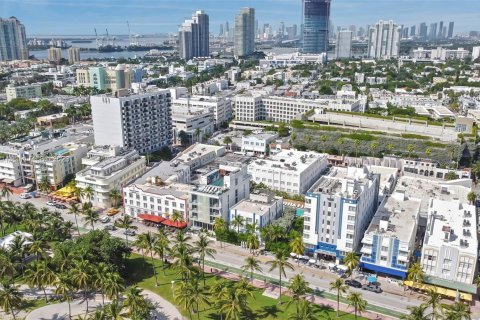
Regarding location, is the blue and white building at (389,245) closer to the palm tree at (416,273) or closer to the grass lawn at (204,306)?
the palm tree at (416,273)

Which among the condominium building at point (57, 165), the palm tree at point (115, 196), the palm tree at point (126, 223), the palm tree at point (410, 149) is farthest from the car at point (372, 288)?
the condominium building at point (57, 165)

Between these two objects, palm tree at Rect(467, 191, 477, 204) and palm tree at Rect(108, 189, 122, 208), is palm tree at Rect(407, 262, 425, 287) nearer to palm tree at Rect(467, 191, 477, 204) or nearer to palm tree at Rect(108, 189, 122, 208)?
palm tree at Rect(467, 191, 477, 204)

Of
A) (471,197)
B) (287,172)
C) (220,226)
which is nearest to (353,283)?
(220,226)

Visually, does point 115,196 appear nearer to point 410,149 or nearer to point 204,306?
point 204,306

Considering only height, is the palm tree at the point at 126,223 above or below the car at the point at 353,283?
above

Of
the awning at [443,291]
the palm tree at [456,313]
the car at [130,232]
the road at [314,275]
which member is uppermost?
the palm tree at [456,313]

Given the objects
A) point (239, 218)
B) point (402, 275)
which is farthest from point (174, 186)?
point (402, 275)
